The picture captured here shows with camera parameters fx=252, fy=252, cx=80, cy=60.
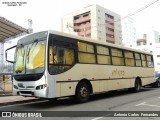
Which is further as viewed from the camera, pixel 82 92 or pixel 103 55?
pixel 103 55

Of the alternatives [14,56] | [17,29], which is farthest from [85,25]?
[14,56]

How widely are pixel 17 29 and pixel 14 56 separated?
19.5ft

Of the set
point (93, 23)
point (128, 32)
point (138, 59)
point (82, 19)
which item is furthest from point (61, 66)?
point (128, 32)

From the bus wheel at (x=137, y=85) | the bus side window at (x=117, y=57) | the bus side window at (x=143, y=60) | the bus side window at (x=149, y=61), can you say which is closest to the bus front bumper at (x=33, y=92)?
the bus side window at (x=117, y=57)

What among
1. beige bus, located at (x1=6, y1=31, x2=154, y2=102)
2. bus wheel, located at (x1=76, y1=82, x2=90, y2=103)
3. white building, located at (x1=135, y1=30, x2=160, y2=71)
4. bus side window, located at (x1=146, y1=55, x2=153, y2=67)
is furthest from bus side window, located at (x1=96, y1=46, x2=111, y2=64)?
white building, located at (x1=135, y1=30, x2=160, y2=71)

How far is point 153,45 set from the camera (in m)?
76.3

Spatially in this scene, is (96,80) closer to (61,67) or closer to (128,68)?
(61,67)

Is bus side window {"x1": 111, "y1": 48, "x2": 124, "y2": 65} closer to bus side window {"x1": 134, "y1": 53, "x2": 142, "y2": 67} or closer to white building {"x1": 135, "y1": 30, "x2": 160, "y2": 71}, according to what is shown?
bus side window {"x1": 134, "y1": 53, "x2": 142, "y2": 67}

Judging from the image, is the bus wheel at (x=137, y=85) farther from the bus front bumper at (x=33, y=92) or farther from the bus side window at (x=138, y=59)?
the bus front bumper at (x=33, y=92)

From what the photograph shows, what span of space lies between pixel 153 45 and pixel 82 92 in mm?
68334

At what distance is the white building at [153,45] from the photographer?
75.7 metres

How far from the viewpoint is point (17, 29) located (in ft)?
57.5

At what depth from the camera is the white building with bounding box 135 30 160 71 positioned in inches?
2982

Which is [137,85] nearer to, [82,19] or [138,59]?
[138,59]
